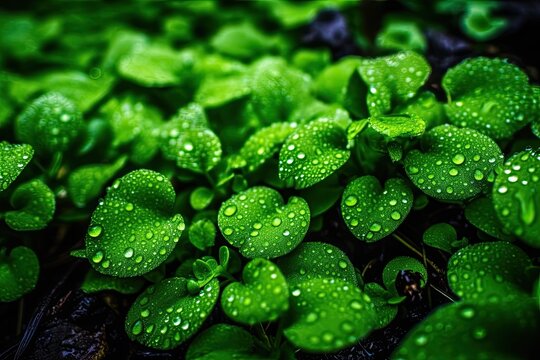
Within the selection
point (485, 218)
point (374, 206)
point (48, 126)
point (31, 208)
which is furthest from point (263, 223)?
point (48, 126)

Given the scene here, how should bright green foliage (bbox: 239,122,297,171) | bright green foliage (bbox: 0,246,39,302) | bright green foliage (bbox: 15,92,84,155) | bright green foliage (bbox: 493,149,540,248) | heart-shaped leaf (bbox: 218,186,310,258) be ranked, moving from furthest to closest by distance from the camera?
bright green foliage (bbox: 15,92,84,155) < bright green foliage (bbox: 239,122,297,171) < bright green foliage (bbox: 0,246,39,302) < heart-shaped leaf (bbox: 218,186,310,258) < bright green foliage (bbox: 493,149,540,248)

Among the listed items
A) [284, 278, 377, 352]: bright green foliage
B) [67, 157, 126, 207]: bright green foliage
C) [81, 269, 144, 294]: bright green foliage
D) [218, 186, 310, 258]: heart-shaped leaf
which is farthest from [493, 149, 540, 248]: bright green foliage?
[67, 157, 126, 207]: bright green foliage

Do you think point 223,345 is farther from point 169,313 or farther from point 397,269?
point 397,269

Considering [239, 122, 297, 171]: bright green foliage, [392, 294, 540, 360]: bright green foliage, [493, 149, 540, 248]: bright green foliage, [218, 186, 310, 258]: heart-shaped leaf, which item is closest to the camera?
[392, 294, 540, 360]: bright green foliage

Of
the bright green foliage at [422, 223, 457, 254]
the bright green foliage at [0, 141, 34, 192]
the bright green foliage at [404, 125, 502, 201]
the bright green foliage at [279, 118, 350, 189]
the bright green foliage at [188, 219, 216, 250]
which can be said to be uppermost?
the bright green foliage at [404, 125, 502, 201]

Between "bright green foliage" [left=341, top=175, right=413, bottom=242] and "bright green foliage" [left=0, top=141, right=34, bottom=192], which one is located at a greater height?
"bright green foliage" [left=341, top=175, right=413, bottom=242]

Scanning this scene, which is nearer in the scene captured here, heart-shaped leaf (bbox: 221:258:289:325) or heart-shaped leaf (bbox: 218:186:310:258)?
heart-shaped leaf (bbox: 221:258:289:325)

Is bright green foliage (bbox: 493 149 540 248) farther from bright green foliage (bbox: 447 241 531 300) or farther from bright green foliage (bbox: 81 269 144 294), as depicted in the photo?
bright green foliage (bbox: 81 269 144 294)

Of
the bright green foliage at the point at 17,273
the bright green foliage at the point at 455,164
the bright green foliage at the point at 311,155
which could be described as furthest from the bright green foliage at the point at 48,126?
the bright green foliage at the point at 455,164
